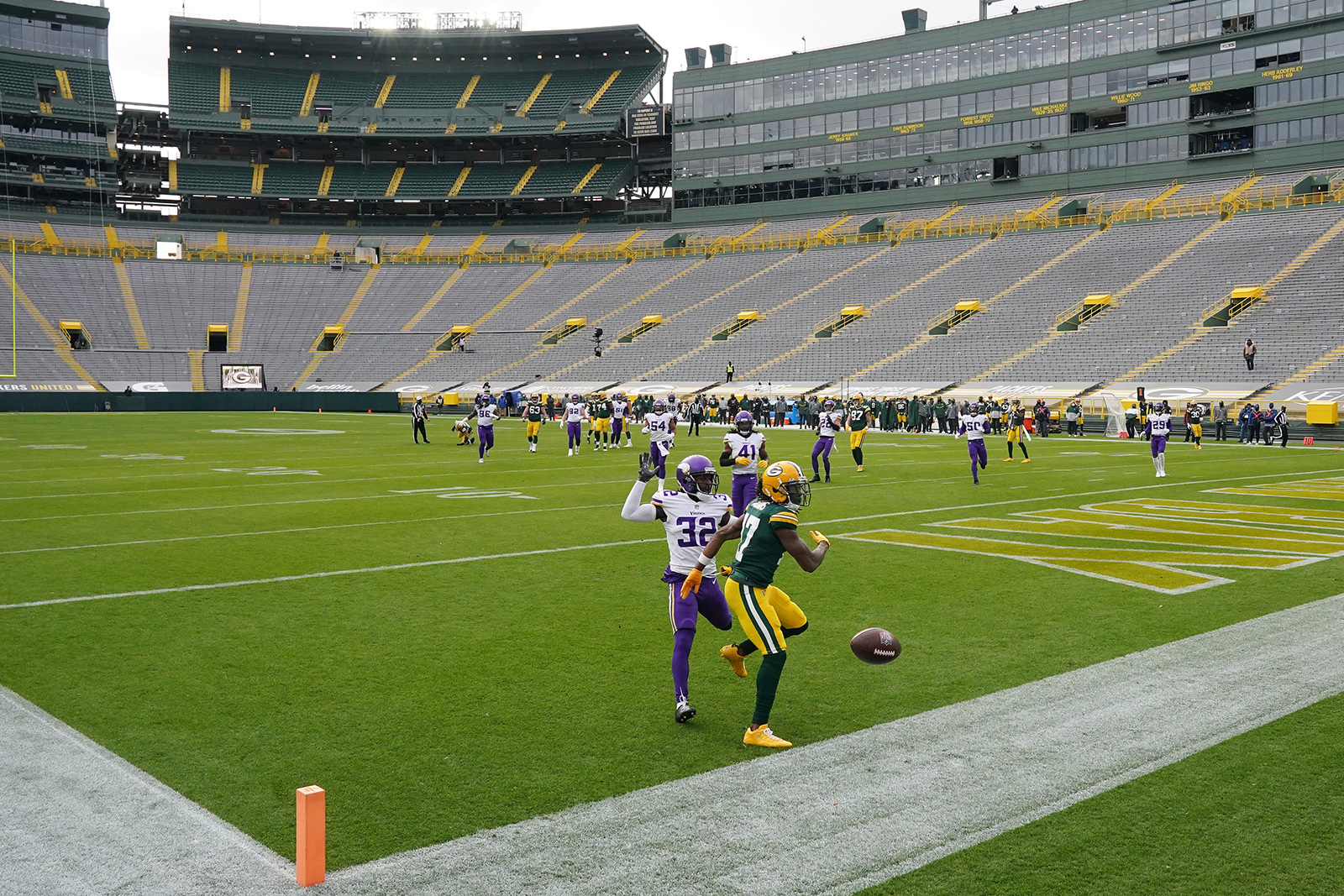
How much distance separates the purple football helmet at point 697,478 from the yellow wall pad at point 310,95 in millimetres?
76125

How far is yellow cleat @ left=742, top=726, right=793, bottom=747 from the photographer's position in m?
6.04

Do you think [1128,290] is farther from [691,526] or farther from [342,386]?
[691,526]

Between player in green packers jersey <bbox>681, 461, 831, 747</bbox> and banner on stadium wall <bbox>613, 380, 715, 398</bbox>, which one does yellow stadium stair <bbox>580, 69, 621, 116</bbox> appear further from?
player in green packers jersey <bbox>681, 461, 831, 747</bbox>

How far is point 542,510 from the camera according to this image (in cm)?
1658

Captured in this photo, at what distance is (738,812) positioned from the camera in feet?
16.7

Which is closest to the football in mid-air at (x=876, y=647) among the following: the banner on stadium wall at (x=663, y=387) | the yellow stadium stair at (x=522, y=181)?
the banner on stadium wall at (x=663, y=387)

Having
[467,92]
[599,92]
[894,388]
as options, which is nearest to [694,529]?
[894,388]

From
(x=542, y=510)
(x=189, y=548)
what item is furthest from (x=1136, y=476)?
(x=189, y=548)

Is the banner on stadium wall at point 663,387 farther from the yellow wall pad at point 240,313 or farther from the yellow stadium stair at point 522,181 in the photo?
the yellow stadium stair at point 522,181

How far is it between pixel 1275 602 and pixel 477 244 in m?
69.5

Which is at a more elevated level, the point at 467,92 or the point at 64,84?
the point at 467,92

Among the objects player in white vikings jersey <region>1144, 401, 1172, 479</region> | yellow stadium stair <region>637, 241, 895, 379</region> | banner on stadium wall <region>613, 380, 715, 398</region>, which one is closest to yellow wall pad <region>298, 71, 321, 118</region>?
yellow stadium stair <region>637, 241, 895, 379</region>

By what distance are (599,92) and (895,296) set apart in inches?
1243

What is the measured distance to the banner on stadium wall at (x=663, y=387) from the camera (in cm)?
5206
